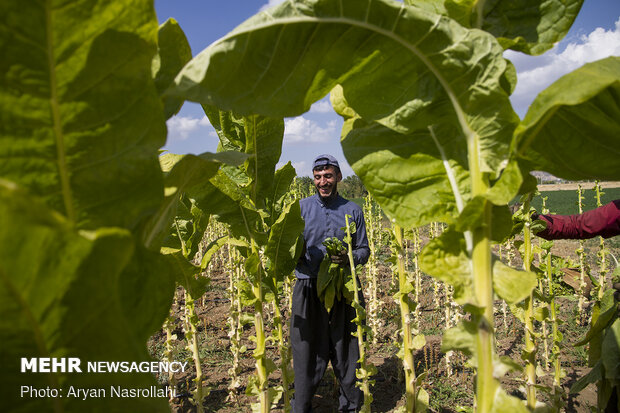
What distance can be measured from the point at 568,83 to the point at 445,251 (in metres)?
0.55

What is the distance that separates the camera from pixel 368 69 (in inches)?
38.5

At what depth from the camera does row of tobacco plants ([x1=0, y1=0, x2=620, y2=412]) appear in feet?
1.73

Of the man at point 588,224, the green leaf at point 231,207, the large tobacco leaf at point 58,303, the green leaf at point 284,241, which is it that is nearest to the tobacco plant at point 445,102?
the large tobacco leaf at point 58,303

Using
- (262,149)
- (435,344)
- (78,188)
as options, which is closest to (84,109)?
(78,188)

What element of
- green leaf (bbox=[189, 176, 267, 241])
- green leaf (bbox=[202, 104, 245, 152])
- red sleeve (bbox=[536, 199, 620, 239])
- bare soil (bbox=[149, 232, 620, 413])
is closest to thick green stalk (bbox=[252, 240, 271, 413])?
green leaf (bbox=[189, 176, 267, 241])

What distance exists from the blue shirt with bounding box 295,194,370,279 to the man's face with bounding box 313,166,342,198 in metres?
0.13

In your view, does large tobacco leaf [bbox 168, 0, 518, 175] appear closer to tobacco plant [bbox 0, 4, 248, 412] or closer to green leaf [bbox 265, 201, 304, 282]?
tobacco plant [bbox 0, 4, 248, 412]

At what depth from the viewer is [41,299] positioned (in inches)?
19.5

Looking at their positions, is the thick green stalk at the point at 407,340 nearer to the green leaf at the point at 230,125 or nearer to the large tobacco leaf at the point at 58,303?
the green leaf at the point at 230,125

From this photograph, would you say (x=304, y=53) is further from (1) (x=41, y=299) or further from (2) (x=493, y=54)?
(1) (x=41, y=299)

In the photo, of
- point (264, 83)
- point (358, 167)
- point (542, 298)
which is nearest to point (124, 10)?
point (264, 83)

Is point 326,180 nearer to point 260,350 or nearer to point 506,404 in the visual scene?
point 260,350

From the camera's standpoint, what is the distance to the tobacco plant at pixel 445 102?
2.69 ft

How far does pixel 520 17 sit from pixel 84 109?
121cm
